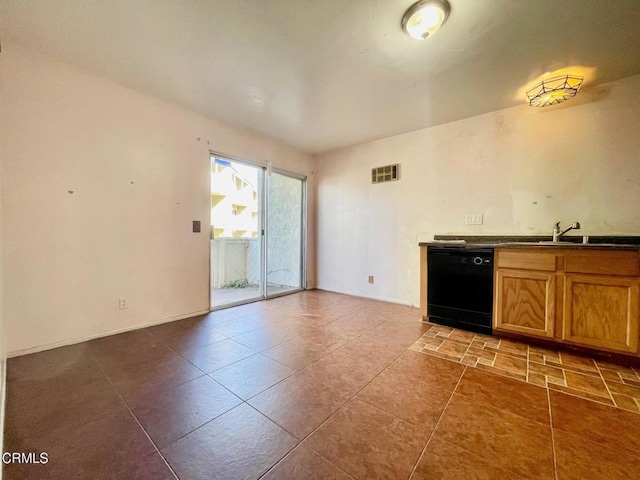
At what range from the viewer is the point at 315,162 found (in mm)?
4684

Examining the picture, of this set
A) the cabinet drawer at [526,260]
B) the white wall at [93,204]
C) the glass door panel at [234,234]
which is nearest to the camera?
the white wall at [93,204]

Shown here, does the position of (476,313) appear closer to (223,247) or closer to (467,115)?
(467,115)

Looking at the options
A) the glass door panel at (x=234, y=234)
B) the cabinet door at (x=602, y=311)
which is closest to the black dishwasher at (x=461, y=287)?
the cabinet door at (x=602, y=311)

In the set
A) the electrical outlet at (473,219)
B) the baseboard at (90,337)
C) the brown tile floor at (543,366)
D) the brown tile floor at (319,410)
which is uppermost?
the electrical outlet at (473,219)

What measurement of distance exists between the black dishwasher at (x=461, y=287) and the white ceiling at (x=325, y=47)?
1638 millimetres

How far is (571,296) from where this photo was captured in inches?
83.4

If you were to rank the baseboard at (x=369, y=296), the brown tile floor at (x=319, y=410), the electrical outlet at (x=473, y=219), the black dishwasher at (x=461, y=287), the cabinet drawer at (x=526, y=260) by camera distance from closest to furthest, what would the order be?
1. the brown tile floor at (x=319, y=410)
2. the cabinet drawer at (x=526, y=260)
3. the black dishwasher at (x=461, y=287)
4. the electrical outlet at (x=473, y=219)
5. the baseboard at (x=369, y=296)

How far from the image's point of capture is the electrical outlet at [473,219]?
3060 millimetres

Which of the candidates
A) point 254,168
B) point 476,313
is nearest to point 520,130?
point 476,313

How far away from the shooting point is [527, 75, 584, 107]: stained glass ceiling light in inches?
90.0

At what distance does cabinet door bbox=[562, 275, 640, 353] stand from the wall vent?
7.37ft

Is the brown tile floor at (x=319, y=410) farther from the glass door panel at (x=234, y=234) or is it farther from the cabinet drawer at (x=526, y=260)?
the glass door panel at (x=234, y=234)

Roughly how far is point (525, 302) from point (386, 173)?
7.62 feet

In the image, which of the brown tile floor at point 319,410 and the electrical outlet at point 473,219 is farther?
the electrical outlet at point 473,219
